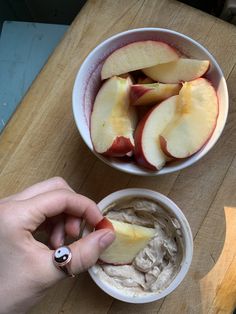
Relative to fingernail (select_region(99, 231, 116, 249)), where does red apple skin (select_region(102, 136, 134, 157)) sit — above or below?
above

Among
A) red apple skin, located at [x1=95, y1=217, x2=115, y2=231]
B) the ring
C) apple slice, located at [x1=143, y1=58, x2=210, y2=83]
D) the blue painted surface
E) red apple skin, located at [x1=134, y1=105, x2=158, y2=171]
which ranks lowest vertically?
the blue painted surface

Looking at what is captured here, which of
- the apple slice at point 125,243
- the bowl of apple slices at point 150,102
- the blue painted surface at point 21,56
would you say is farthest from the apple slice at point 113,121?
the blue painted surface at point 21,56

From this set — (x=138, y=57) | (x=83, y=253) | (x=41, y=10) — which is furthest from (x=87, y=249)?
(x=41, y=10)

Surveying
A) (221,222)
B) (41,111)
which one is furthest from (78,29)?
(221,222)

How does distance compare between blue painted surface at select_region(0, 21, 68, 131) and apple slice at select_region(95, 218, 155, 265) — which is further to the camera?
blue painted surface at select_region(0, 21, 68, 131)

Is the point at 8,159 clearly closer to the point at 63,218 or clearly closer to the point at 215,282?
the point at 63,218

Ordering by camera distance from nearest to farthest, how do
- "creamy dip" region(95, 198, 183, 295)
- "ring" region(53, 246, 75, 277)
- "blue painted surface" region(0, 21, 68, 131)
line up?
1. "ring" region(53, 246, 75, 277)
2. "creamy dip" region(95, 198, 183, 295)
3. "blue painted surface" region(0, 21, 68, 131)

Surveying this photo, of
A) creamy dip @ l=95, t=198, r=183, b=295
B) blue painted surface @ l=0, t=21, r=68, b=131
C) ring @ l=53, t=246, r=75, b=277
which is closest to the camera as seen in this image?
ring @ l=53, t=246, r=75, b=277

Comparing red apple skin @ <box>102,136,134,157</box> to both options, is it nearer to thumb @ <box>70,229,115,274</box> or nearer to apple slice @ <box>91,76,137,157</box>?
apple slice @ <box>91,76,137,157</box>

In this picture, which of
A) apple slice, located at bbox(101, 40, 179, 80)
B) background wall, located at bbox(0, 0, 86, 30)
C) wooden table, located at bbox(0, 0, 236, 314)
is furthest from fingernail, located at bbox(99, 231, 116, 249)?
background wall, located at bbox(0, 0, 86, 30)
